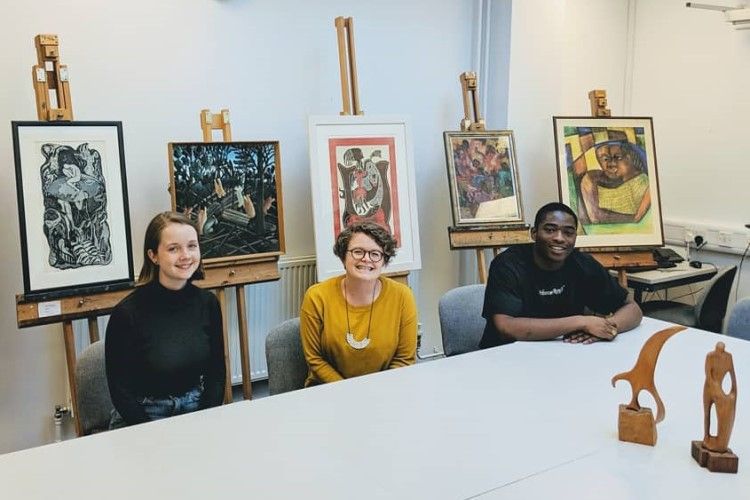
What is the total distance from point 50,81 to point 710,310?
10.7 ft

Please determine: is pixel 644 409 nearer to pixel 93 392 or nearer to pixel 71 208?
pixel 93 392

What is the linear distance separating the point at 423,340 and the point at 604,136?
1.64 meters


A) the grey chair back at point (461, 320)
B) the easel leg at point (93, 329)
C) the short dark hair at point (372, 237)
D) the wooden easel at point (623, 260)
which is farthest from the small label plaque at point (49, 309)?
the wooden easel at point (623, 260)

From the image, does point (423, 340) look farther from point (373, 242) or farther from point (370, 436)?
point (370, 436)

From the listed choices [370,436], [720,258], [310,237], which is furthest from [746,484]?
[720,258]

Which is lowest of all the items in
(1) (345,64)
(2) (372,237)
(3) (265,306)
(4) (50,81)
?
(3) (265,306)

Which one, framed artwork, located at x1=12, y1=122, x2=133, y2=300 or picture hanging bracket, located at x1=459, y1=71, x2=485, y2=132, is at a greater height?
picture hanging bracket, located at x1=459, y1=71, x2=485, y2=132

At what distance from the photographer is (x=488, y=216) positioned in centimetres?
355

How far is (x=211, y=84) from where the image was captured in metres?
3.23

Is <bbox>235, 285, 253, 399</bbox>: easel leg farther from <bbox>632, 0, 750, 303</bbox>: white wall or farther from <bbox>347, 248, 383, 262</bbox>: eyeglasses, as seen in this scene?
<bbox>632, 0, 750, 303</bbox>: white wall

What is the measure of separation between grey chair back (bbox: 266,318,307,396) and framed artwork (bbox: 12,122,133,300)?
2.55ft

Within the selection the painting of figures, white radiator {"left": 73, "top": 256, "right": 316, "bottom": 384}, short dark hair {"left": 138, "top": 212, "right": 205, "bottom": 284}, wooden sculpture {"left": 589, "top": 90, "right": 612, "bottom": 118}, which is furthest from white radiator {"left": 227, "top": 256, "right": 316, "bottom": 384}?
wooden sculpture {"left": 589, "top": 90, "right": 612, "bottom": 118}

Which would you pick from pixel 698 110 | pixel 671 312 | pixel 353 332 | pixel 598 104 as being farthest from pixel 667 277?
pixel 353 332

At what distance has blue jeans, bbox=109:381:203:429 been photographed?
79.8 inches
